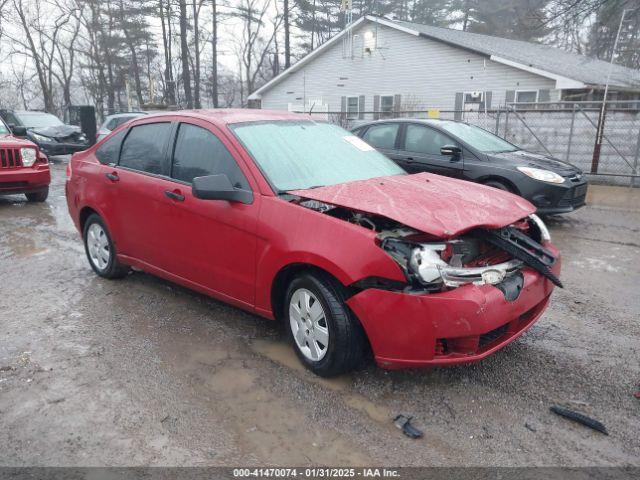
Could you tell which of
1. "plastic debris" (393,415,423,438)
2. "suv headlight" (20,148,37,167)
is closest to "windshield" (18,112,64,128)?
"suv headlight" (20,148,37,167)

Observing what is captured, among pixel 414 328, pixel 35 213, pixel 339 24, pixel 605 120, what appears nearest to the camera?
pixel 414 328

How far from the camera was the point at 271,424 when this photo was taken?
279 centimetres

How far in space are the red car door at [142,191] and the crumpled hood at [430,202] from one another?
4.66 feet

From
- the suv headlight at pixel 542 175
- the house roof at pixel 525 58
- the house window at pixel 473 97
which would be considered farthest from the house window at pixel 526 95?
the suv headlight at pixel 542 175

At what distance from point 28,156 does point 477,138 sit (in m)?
7.80

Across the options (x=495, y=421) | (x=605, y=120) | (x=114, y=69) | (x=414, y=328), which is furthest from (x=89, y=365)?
(x=114, y=69)

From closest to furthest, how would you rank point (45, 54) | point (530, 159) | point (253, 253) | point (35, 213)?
point (253, 253) < point (530, 159) < point (35, 213) < point (45, 54)

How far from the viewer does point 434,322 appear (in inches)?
106

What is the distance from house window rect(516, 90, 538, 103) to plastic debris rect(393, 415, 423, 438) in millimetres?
17922

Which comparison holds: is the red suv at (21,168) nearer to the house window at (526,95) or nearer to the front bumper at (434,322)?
the front bumper at (434,322)

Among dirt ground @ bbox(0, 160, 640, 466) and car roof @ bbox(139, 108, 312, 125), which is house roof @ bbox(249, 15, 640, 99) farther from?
dirt ground @ bbox(0, 160, 640, 466)

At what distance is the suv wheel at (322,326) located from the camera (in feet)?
9.72

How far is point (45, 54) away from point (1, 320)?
42419 millimetres

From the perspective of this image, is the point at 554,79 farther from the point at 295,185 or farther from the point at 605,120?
the point at 295,185
